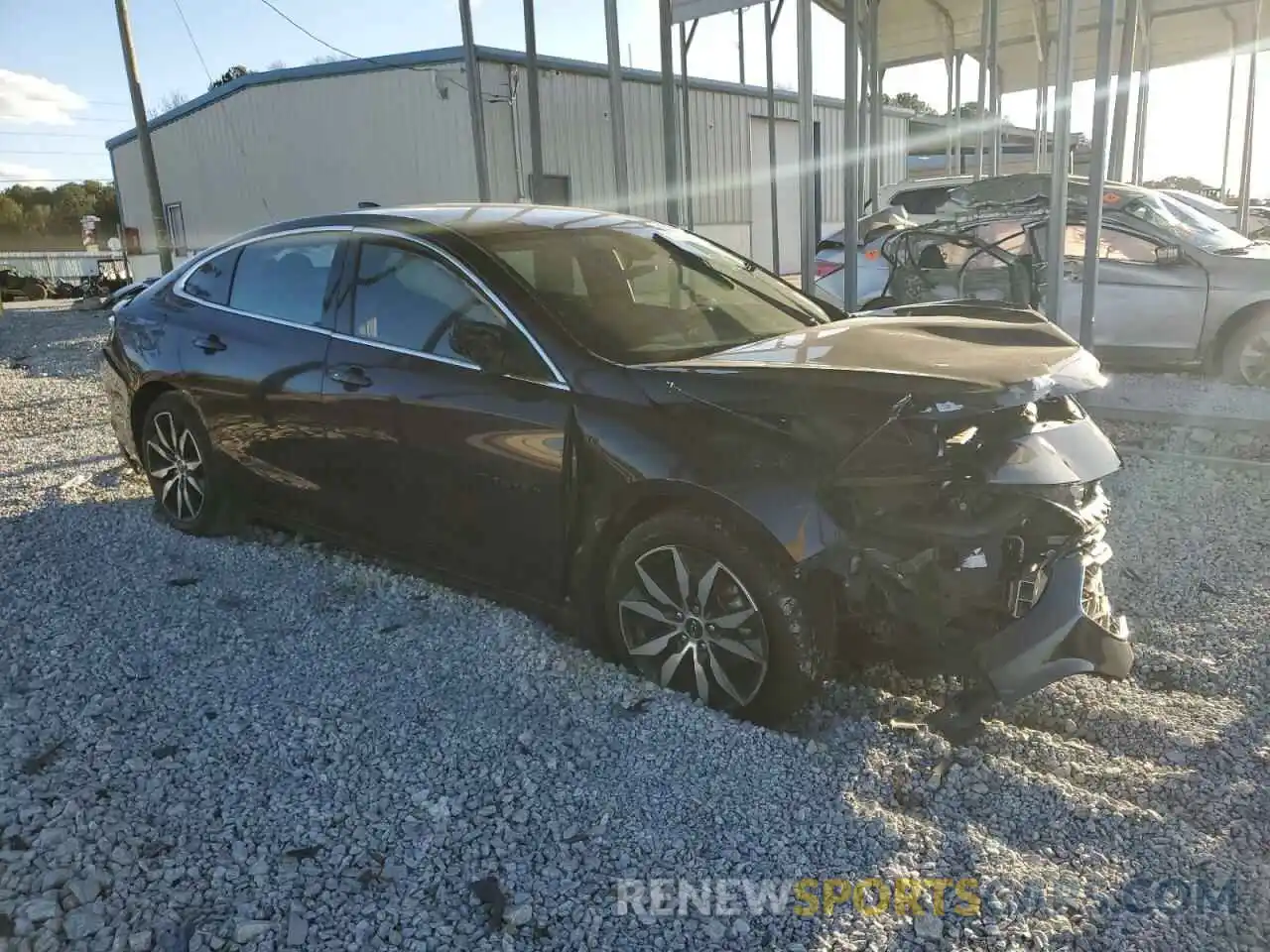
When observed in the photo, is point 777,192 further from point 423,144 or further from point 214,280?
point 214,280

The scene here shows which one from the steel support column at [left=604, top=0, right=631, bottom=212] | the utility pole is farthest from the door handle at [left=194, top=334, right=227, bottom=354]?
the utility pole

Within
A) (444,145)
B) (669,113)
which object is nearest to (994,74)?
(669,113)

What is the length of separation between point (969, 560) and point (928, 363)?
25.6 inches

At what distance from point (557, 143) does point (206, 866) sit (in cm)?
1608

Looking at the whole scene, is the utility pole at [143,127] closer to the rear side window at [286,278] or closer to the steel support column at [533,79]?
the steel support column at [533,79]

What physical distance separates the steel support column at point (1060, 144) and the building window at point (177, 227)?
75.8 ft

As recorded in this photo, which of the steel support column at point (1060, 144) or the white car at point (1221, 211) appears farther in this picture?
the white car at point (1221, 211)

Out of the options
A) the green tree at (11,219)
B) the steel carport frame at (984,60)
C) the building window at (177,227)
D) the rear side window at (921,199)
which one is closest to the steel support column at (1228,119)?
the steel carport frame at (984,60)

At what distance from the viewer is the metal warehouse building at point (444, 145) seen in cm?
1614

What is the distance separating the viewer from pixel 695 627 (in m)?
3.20

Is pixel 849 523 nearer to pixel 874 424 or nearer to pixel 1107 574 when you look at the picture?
pixel 874 424

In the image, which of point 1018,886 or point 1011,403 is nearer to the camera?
point 1018,886

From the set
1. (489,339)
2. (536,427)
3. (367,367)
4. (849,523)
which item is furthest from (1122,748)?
(367,367)

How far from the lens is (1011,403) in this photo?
9.16 feet
